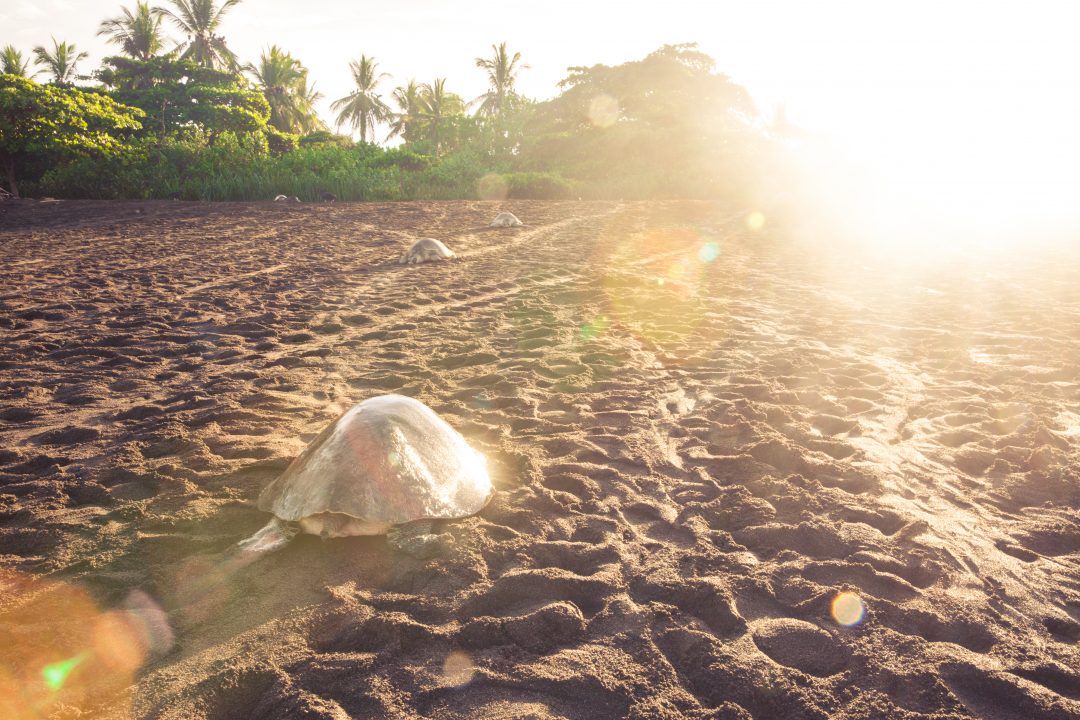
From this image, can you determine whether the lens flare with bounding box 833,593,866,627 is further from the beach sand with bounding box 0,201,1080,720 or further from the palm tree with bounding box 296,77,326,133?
the palm tree with bounding box 296,77,326,133

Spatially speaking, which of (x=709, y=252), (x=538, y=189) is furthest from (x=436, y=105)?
(x=709, y=252)

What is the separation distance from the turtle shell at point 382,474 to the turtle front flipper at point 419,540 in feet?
0.13

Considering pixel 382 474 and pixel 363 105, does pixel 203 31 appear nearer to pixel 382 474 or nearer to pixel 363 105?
pixel 363 105

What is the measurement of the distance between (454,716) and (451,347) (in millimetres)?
3516

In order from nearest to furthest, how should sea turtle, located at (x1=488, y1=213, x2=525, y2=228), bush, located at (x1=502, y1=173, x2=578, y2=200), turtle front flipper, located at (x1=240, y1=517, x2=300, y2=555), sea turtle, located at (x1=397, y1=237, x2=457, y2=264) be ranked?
1. turtle front flipper, located at (x1=240, y1=517, x2=300, y2=555)
2. sea turtle, located at (x1=397, y1=237, x2=457, y2=264)
3. sea turtle, located at (x1=488, y1=213, x2=525, y2=228)
4. bush, located at (x1=502, y1=173, x2=578, y2=200)

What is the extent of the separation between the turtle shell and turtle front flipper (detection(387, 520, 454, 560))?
39mm

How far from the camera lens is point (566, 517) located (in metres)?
2.59

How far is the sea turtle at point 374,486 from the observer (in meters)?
2.32

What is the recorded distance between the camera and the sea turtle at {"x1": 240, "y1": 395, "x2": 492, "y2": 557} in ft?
7.63

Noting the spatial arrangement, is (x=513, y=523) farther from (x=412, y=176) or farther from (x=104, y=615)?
(x=412, y=176)

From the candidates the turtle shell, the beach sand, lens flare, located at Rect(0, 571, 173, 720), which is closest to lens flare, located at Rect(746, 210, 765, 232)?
the beach sand

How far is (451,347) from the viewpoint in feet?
16.2

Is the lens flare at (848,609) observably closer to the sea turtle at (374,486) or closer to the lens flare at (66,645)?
the sea turtle at (374,486)

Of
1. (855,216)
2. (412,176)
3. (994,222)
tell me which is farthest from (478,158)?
(994,222)
